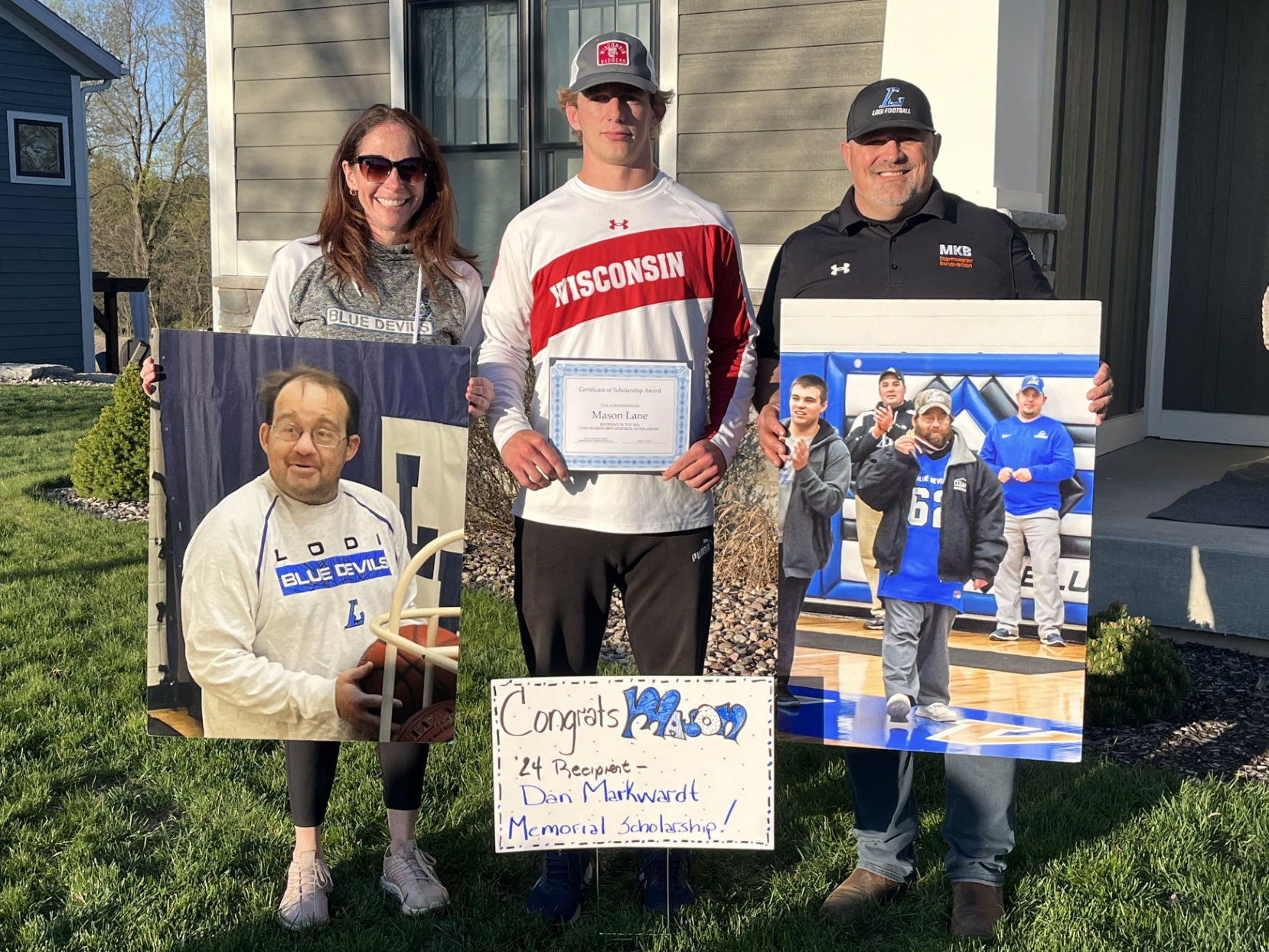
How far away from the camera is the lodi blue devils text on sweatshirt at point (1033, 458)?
2695 millimetres

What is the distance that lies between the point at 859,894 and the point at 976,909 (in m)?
0.29

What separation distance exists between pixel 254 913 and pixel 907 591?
1.81 metres

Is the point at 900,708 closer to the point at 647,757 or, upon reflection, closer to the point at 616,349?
the point at 647,757

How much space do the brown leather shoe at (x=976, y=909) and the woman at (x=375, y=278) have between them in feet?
4.47

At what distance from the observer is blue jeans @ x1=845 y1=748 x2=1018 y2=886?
2887 mm

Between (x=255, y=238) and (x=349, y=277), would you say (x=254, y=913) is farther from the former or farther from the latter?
(x=255, y=238)

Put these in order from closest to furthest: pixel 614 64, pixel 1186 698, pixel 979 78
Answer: pixel 614 64, pixel 1186 698, pixel 979 78

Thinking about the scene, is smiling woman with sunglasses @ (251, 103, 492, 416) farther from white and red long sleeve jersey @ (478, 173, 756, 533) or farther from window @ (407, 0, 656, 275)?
window @ (407, 0, 656, 275)

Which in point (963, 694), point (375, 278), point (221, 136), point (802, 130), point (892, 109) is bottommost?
point (963, 694)

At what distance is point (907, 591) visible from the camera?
2.79 metres

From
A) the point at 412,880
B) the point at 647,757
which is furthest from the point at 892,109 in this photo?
the point at 412,880

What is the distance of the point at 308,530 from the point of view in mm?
2787

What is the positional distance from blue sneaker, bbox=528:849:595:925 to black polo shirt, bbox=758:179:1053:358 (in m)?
1.45

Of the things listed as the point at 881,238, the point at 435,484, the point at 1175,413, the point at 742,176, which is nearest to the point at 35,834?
the point at 435,484
